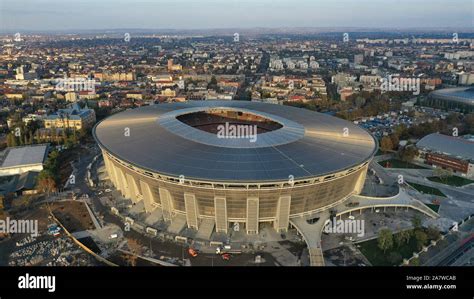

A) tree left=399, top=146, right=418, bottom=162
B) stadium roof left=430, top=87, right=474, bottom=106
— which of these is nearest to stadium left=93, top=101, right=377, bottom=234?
tree left=399, top=146, right=418, bottom=162

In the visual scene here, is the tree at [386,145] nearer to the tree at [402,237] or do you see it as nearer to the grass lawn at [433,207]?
the grass lawn at [433,207]

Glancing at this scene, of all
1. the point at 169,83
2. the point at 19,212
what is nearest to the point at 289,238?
the point at 19,212

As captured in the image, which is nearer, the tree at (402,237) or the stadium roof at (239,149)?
the stadium roof at (239,149)

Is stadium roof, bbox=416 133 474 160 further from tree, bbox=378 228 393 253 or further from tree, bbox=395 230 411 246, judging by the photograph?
tree, bbox=378 228 393 253

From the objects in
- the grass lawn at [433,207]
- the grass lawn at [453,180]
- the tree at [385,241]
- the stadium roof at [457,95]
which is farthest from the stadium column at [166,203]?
the stadium roof at [457,95]

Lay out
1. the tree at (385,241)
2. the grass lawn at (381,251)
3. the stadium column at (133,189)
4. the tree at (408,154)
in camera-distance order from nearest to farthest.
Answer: the grass lawn at (381,251) < the tree at (385,241) < the stadium column at (133,189) < the tree at (408,154)

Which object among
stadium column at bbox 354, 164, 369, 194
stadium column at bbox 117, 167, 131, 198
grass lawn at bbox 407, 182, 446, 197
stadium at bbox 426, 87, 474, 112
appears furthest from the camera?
stadium at bbox 426, 87, 474, 112
